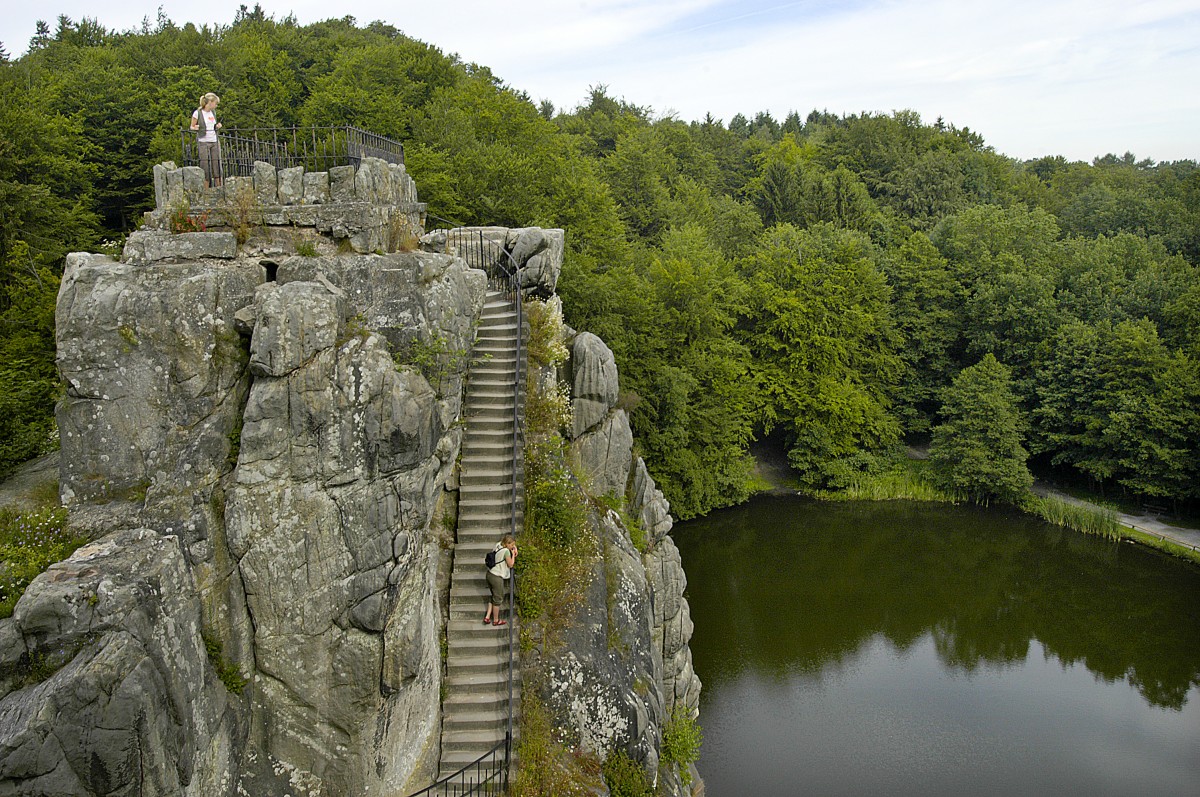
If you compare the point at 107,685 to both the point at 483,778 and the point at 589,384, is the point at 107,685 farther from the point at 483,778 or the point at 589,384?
the point at 589,384

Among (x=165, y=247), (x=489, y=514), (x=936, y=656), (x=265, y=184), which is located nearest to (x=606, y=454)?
(x=489, y=514)

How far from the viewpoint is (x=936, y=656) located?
1150 inches

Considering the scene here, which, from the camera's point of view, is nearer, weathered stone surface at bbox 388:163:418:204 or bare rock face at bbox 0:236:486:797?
bare rock face at bbox 0:236:486:797

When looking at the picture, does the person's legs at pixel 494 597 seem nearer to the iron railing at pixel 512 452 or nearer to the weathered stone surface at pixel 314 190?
the iron railing at pixel 512 452

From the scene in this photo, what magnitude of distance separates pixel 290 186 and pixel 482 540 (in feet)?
21.3

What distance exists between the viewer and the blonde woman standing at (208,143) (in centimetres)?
1390

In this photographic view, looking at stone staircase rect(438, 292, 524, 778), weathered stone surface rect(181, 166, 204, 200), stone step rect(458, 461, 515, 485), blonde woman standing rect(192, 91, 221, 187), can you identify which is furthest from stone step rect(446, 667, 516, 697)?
blonde woman standing rect(192, 91, 221, 187)

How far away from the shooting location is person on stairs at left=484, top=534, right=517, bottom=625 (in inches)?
554

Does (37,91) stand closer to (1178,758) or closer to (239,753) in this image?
(239,753)

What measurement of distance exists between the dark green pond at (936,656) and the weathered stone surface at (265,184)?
Result: 17.6 meters

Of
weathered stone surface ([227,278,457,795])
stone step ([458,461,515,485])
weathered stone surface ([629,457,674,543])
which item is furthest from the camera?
weathered stone surface ([629,457,674,543])

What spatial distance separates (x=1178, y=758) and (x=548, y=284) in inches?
826

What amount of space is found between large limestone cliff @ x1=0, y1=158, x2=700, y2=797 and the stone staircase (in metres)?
0.61

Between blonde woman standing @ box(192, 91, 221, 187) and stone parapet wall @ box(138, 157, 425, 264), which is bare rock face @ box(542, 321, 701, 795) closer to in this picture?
stone parapet wall @ box(138, 157, 425, 264)
